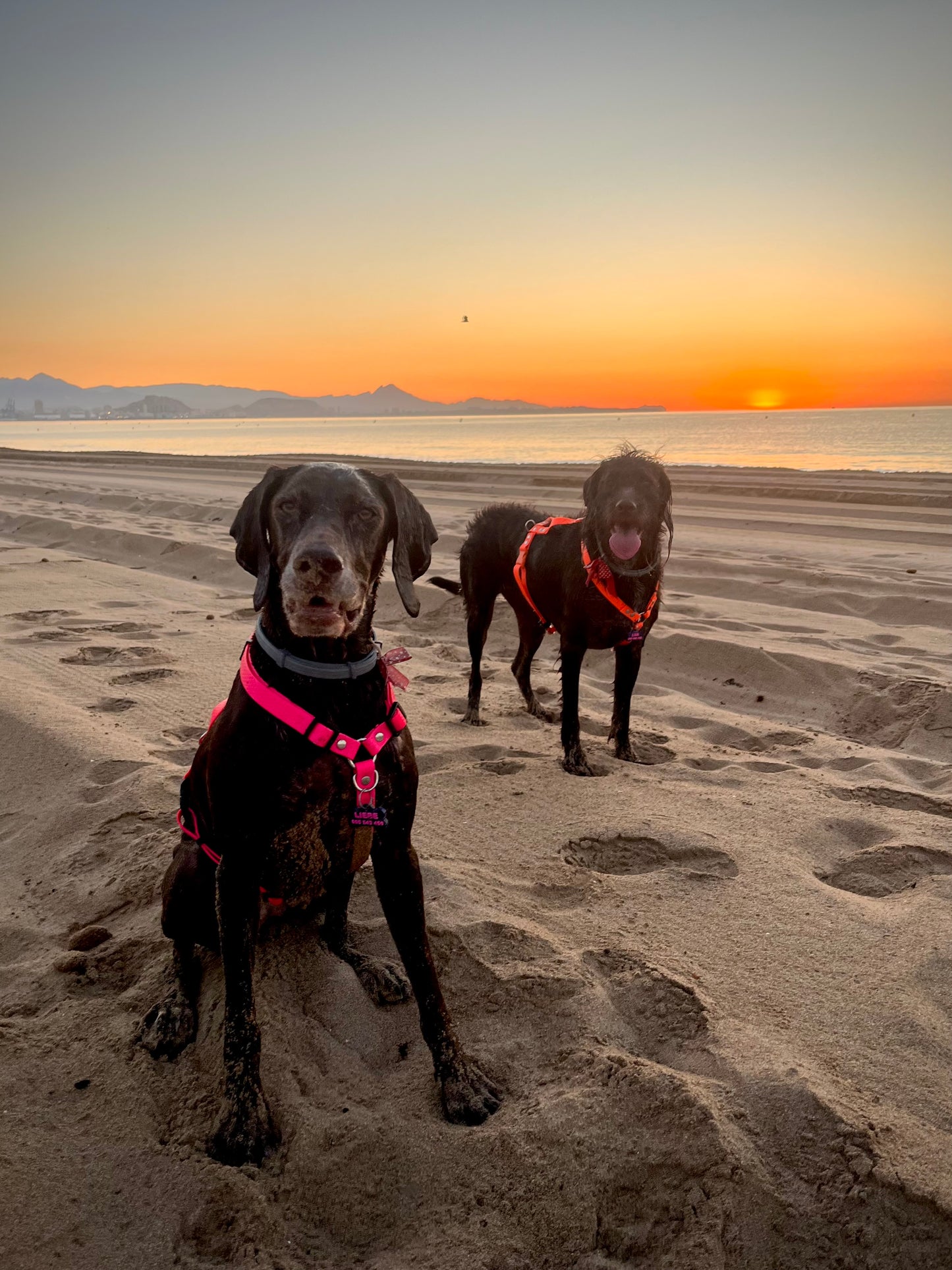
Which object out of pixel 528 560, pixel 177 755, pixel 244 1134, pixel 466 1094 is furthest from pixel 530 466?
pixel 244 1134

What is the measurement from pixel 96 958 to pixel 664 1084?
186 cm

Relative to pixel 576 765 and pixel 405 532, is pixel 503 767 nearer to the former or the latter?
pixel 576 765

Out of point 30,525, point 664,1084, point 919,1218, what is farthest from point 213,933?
point 30,525

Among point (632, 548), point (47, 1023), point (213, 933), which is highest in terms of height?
point (632, 548)

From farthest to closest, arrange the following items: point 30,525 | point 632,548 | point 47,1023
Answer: point 30,525, point 632,548, point 47,1023

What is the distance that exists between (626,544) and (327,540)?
2651mm

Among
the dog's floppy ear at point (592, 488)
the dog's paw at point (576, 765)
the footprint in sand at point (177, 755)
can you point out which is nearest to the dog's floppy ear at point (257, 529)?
the footprint in sand at point (177, 755)

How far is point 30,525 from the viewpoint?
12.2 meters

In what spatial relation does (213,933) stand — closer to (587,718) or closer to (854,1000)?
(854,1000)

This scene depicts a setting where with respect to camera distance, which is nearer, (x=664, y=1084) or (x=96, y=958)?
(x=664, y=1084)

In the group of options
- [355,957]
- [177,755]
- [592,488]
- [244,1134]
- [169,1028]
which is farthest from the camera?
[592,488]

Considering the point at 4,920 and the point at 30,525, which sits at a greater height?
the point at 30,525

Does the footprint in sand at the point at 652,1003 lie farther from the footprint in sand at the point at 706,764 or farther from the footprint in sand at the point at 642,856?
the footprint in sand at the point at 706,764

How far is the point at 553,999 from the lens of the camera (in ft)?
8.47
